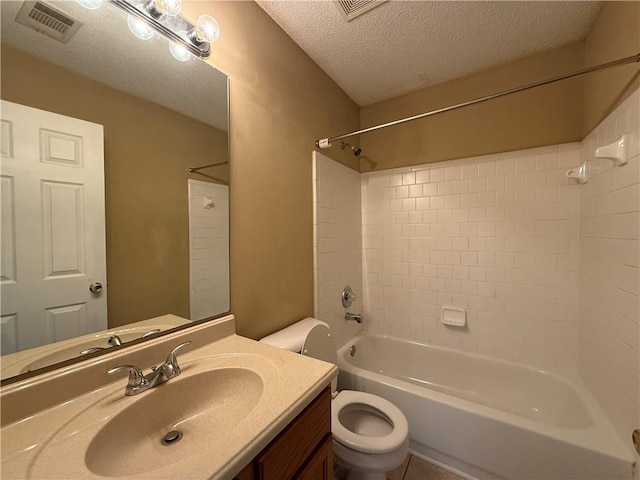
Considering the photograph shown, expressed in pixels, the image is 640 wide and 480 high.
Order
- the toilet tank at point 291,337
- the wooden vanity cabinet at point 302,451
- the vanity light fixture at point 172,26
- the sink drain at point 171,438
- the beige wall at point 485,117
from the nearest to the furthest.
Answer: the wooden vanity cabinet at point 302,451 → the sink drain at point 171,438 → the vanity light fixture at point 172,26 → the toilet tank at point 291,337 → the beige wall at point 485,117

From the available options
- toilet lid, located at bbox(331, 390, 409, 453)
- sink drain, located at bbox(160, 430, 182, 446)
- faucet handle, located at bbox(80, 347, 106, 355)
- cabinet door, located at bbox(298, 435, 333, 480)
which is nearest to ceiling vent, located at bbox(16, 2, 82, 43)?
faucet handle, located at bbox(80, 347, 106, 355)

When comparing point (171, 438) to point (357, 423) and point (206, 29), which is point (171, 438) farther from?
point (206, 29)

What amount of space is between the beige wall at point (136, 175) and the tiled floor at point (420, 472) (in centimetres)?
146

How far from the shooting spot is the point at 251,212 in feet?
4.08

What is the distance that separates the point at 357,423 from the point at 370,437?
0.21 meters

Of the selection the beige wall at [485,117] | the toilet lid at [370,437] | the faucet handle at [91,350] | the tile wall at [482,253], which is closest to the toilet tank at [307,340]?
the toilet lid at [370,437]

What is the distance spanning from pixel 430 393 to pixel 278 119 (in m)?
1.78

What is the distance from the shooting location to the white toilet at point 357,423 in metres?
1.09

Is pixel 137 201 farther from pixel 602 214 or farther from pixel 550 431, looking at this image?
pixel 602 214

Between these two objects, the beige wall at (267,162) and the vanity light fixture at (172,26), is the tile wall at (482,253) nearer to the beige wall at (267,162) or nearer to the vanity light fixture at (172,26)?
the beige wall at (267,162)

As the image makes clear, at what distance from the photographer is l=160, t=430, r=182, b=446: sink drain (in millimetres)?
685

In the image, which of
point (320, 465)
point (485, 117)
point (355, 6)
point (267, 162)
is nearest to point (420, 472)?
point (320, 465)

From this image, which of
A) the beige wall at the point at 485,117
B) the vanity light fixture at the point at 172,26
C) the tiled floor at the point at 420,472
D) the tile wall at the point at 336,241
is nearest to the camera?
the vanity light fixture at the point at 172,26

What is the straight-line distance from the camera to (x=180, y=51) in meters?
0.97
